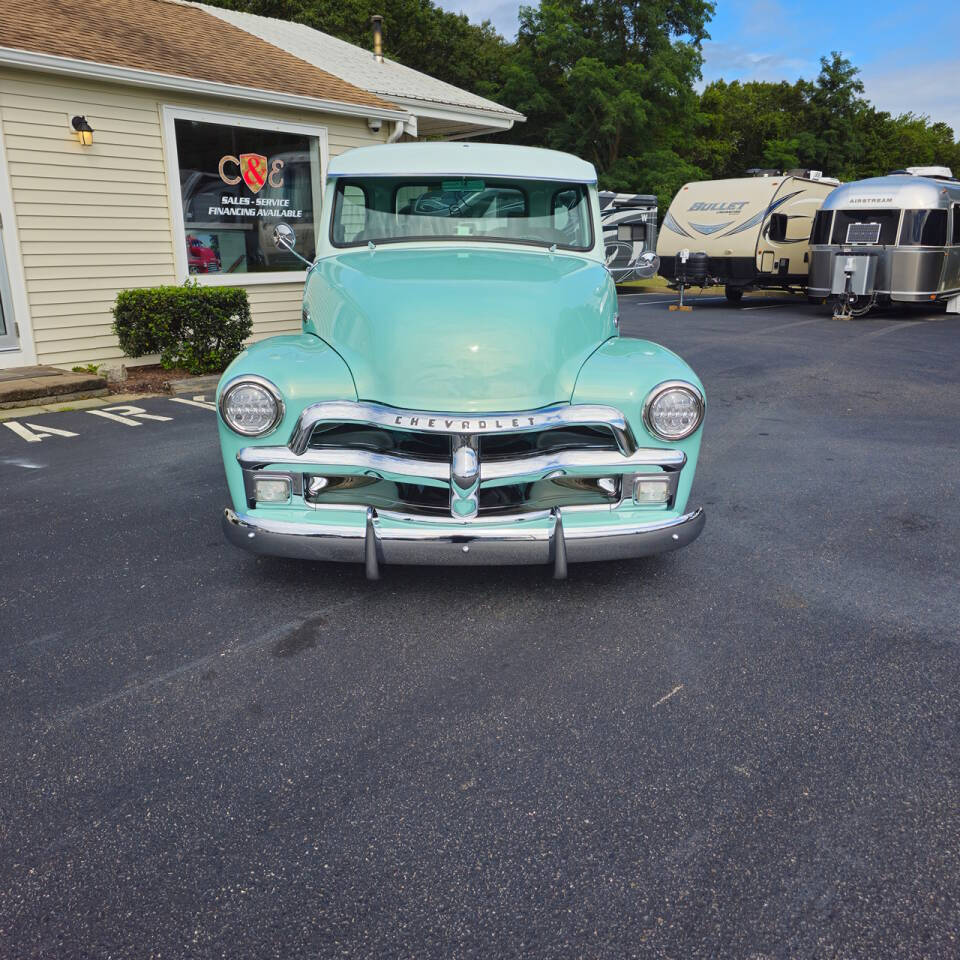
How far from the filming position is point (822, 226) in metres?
17.0

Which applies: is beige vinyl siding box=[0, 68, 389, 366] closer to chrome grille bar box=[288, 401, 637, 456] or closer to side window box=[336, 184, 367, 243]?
side window box=[336, 184, 367, 243]

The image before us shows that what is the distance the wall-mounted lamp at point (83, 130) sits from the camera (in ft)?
30.0

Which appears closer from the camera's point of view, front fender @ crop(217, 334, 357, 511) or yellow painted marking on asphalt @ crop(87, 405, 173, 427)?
front fender @ crop(217, 334, 357, 511)

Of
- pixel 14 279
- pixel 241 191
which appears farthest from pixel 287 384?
pixel 241 191

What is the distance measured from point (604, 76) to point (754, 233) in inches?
686

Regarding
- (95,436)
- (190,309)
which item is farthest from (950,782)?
(190,309)

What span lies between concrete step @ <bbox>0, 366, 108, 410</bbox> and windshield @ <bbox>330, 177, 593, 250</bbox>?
182 inches

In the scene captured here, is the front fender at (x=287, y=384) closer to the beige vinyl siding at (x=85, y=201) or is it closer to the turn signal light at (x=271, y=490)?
the turn signal light at (x=271, y=490)

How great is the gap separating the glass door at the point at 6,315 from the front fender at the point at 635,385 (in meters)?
7.52

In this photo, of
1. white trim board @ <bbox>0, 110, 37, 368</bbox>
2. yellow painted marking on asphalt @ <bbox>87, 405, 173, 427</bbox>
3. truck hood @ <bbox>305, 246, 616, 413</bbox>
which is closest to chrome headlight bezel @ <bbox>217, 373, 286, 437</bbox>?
truck hood @ <bbox>305, 246, 616, 413</bbox>

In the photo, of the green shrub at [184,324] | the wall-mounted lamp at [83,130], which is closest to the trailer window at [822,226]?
the green shrub at [184,324]

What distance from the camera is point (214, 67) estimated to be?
1065cm

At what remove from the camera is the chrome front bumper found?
340cm

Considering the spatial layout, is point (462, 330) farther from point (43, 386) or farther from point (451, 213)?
point (43, 386)
